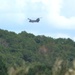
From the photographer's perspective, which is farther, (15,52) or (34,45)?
(34,45)

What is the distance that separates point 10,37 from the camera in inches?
5423

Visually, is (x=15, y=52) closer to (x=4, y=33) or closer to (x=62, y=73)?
(x=4, y=33)

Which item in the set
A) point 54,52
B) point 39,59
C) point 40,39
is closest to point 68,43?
point 40,39

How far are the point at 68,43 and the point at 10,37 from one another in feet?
48.2

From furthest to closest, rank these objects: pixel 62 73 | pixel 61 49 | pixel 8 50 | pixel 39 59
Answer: pixel 61 49, pixel 8 50, pixel 39 59, pixel 62 73

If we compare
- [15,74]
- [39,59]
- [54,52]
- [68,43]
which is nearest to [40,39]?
[68,43]

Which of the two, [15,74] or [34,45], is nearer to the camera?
[15,74]

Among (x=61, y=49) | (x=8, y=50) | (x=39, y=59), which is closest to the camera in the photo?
(x=39, y=59)

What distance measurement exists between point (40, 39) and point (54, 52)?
51.6 feet

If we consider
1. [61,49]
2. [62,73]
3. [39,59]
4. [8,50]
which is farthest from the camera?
[61,49]

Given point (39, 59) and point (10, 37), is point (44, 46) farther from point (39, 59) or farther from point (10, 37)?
point (39, 59)

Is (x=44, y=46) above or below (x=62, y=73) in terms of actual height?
above

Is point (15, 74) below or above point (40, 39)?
below

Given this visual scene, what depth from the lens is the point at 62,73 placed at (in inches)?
872
